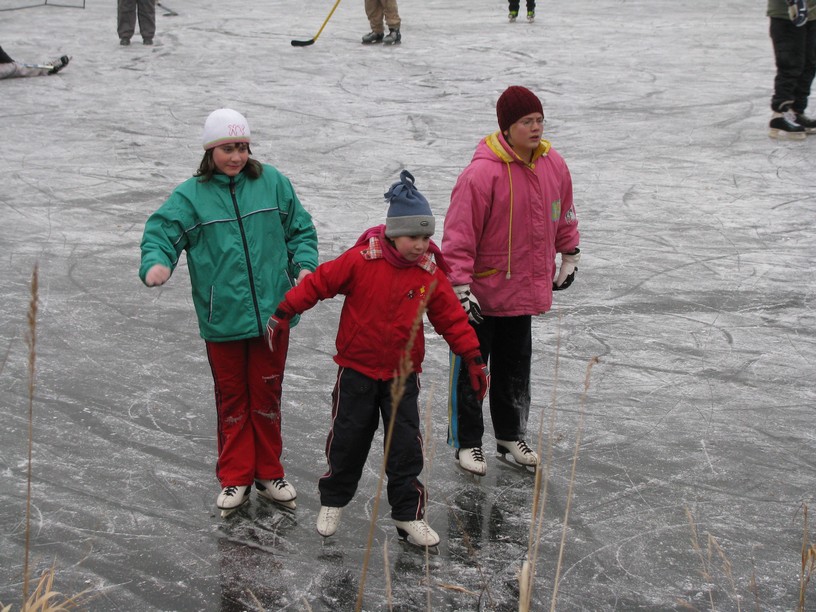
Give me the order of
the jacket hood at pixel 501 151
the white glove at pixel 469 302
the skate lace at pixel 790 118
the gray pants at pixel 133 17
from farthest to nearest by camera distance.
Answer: the gray pants at pixel 133 17
the skate lace at pixel 790 118
the jacket hood at pixel 501 151
the white glove at pixel 469 302

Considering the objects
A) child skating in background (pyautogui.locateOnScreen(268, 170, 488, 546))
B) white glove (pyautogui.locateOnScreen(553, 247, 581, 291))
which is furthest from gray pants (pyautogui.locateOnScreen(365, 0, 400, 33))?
child skating in background (pyautogui.locateOnScreen(268, 170, 488, 546))

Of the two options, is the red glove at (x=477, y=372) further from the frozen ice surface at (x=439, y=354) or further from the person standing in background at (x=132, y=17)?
the person standing in background at (x=132, y=17)

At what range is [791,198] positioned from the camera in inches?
331

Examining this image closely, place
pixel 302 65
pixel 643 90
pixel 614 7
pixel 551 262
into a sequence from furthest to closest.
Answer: pixel 614 7, pixel 302 65, pixel 643 90, pixel 551 262

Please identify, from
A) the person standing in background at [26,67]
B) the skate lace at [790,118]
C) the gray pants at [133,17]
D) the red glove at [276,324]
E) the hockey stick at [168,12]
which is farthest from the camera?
the hockey stick at [168,12]

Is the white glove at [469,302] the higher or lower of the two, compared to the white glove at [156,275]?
lower

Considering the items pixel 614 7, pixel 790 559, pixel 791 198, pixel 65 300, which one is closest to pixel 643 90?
pixel 791 198

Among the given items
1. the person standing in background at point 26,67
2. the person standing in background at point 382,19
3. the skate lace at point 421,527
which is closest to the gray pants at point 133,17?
the person standing in background at point 26,67

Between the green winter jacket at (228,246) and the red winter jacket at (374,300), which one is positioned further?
the green winter jacket at (228,246)

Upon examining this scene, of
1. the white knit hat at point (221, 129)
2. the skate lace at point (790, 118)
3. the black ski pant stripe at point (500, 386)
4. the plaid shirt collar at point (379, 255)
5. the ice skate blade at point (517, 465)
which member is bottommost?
the ice skate blade at point (517, 465)

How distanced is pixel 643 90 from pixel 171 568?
31.0ft

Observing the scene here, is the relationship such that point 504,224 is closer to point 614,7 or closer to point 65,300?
point 65,300

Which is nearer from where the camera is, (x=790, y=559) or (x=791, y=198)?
(x=790, y=559)

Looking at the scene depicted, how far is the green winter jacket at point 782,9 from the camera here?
9289mm
